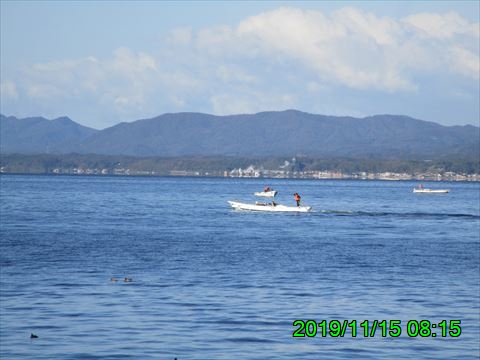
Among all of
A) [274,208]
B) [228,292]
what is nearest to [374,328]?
[228,292]

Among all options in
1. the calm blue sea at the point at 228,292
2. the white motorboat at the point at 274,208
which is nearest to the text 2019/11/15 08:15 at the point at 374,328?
the calm blue sea at the point at 228,292

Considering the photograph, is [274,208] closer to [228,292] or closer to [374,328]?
[228,292]

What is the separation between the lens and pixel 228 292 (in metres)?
35.4

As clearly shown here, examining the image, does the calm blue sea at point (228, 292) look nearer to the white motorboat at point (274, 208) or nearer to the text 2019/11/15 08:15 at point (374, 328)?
the text 2019/11/15 08:15 at point (374, 328)

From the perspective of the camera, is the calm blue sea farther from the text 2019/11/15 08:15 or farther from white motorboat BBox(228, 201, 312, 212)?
white motorboat BBox(228, 201, 312, 212)

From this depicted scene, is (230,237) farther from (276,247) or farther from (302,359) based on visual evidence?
(302,359)

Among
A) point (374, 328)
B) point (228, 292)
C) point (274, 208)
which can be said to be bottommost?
point (374, 328)

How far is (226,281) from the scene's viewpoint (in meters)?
38.6

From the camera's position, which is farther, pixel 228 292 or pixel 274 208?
pixel 274 208

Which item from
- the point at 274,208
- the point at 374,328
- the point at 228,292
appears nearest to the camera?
the point at 374,328

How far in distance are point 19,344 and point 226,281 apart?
13027 millimetres

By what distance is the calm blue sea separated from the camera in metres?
27.0

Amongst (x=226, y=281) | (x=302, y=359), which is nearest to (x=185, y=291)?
(x=226, y=281)

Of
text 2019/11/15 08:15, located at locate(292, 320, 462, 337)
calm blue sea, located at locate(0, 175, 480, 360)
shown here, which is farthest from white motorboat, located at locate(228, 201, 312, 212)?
text 2019/11/15 08:15, located at locate(292, 320, 462, 337)
